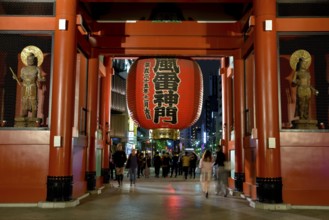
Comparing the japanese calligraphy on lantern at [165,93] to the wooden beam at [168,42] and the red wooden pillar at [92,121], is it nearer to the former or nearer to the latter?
the wooden beam at [168,42]

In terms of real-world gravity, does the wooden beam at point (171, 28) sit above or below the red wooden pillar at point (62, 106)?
above

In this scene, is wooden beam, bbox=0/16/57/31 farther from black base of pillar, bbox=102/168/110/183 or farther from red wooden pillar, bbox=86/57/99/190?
black base of pillar, bbox=102/168/110/183

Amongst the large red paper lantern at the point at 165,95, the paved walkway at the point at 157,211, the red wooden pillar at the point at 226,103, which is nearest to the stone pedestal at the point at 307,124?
the paved walkway at the point at 157,211

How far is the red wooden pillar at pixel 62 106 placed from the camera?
939cm

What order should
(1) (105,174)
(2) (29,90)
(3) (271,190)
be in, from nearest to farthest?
(3) (271,190)
(2) (29,90)
(1) (105,174)

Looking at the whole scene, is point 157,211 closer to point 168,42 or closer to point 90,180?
point 90,180

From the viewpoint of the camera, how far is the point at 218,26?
42.9 feet

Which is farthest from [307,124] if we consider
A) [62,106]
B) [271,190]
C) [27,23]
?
[27,23]

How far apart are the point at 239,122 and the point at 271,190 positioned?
383 cm

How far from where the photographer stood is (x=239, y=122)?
12.8 m

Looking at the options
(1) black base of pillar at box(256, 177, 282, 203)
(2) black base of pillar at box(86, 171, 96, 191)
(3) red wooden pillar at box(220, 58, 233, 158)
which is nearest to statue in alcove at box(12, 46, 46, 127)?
(2) black base of pillar at box(86, 171, 96, 191)

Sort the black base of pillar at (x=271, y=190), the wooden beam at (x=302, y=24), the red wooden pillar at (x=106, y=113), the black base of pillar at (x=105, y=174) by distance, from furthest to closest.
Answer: the black base of pillar at (x=105, y=174)
the red wooden pillar at (x=106, y=113)
the wooden beam at (x=302, y=24)
the black base of pillar at (x=271, y=190)

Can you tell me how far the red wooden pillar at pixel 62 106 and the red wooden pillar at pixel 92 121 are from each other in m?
3.11

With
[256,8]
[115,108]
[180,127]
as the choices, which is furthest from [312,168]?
[115,108]
